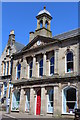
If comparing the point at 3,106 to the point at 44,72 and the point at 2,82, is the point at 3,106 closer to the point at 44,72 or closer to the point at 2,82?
the point at 2,82

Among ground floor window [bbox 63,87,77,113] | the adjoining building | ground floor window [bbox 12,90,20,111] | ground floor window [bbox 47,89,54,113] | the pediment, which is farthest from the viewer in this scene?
the adjoining building

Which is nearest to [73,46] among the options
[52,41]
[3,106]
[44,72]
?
[52,41]

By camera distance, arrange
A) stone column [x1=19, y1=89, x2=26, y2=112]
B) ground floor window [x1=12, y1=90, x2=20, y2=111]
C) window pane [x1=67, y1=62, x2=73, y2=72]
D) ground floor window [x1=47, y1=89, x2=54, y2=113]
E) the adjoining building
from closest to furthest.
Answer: window pane [x1=67, y1=62, x2=73, y2=72] → ground floor window [x1=47, y1=89, x2=54, y2=113] → stone column [x1=19, y1=89, x2=26, y2=112] → ground floor window [x1=12, y1=90, x2=20, y2=111] → the adjoining building

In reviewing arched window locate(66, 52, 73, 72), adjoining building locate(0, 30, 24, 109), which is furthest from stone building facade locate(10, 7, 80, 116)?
adjoining building locate(0, 30, 24, 109)

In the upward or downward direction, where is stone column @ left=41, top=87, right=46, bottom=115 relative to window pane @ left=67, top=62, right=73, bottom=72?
downward

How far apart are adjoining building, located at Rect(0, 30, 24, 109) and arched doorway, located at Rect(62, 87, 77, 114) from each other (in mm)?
11568

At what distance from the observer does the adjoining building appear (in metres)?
29.2

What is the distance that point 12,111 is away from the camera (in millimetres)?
25344

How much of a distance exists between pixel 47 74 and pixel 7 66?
11157mm

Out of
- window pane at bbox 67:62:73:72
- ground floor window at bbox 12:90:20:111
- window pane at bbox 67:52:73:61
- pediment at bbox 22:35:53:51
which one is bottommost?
ground floor window at bbox 12:90:20:111

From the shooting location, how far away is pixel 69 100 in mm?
19922

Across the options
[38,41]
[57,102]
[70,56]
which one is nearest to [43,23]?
[38,41]

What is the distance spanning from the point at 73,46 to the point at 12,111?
12.7 meters

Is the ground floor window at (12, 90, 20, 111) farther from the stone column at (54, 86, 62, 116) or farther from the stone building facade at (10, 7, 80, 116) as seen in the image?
the stone column at (54, 86, 62, 116)
